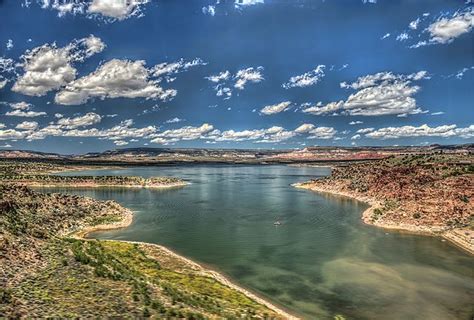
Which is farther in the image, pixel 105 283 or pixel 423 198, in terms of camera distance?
pixel 423 198

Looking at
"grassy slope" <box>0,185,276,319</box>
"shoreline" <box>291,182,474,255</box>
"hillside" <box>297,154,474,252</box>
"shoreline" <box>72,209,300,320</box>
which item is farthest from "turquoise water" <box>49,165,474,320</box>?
"grassy slope" <box>0,185,276,319</box>

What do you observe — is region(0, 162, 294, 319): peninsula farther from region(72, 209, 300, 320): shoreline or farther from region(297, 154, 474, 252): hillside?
region(297, 154, 474, 252): hillside

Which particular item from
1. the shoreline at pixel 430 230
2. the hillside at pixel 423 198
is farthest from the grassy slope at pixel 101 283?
the hillside at pixel 423 198

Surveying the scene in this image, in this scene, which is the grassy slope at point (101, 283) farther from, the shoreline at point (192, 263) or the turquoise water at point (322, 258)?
the turquoise water at point (322, 258)

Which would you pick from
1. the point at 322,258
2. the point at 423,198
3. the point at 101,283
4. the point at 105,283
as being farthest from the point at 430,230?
the point at 101,283

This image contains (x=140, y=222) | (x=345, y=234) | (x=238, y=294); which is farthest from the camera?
(x=140, y=222)

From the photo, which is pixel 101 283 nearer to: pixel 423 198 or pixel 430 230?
pixel 430 230

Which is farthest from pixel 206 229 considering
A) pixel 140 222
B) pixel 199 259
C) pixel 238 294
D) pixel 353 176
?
pixel 353 176

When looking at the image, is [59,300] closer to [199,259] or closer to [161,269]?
[161,269]
